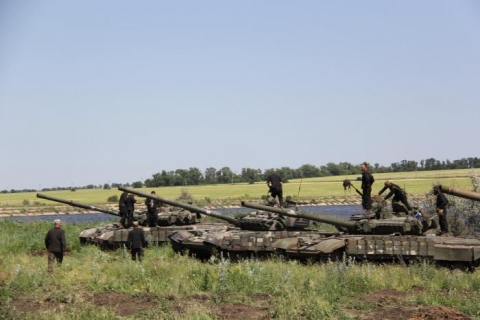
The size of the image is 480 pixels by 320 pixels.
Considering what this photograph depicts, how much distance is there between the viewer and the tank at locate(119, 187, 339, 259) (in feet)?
63.7

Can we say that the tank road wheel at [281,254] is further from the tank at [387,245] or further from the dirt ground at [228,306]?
the dirt ground at [228,306]

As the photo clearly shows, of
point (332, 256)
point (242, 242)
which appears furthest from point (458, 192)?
point (242, 242)

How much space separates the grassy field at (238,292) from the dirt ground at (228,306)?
0.05 feet

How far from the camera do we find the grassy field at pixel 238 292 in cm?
1130

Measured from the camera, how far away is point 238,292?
1330 centimetres

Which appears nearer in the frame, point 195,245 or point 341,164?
point 195,245

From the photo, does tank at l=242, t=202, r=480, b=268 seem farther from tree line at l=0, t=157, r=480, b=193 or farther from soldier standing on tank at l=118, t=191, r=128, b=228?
tree line at l=0, t=157, r=480, b=193

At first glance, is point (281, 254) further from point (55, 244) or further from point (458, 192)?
point (458, 192)

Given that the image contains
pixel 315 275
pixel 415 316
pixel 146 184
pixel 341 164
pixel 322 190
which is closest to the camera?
pixel 415 316

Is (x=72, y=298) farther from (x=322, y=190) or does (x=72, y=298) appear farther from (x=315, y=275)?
(x=322, y=190)

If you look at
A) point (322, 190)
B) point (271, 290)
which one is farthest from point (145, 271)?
point (322, 190)

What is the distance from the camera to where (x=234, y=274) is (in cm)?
1416

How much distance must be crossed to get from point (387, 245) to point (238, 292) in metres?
5.46

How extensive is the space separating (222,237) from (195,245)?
114 centimetres
